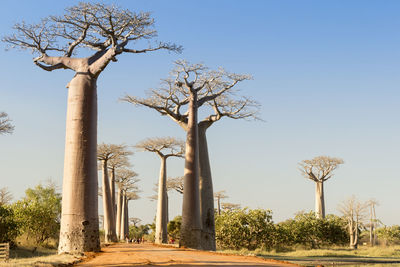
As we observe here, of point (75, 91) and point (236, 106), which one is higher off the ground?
point (236, 106)

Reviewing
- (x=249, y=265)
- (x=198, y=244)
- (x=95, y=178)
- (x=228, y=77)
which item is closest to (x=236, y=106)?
(x=228, y=77)

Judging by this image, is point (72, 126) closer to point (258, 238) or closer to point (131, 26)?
point (131, 26)

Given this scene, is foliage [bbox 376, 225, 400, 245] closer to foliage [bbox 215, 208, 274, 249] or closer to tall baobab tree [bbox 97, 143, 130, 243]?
foliage [bbox 215, 208, 274, 249]

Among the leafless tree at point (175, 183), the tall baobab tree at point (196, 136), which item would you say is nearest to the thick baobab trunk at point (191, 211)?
the tall baobab tree at point (196, 136)

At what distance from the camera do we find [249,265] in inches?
388

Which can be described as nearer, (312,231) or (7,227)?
(7,227)

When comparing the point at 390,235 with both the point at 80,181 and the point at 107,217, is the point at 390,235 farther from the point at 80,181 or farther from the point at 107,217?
the point at 80,181

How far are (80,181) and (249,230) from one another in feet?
55.1

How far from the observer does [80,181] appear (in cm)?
1407

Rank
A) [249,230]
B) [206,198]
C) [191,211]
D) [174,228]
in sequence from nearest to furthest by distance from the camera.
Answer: [191,211] < [206,198] < [249,230] < [174,228]

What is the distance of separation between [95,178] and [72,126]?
5.90ft

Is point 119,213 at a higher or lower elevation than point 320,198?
lower

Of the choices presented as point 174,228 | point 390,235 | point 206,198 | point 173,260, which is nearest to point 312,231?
point 206,198

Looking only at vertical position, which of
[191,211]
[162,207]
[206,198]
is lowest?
[191,211]
